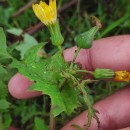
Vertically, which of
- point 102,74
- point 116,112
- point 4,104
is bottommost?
point 116,112

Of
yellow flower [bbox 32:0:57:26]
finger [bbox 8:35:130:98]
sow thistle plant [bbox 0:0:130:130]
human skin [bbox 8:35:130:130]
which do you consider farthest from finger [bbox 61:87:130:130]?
yellow flower [bbox 32:0:57:26]

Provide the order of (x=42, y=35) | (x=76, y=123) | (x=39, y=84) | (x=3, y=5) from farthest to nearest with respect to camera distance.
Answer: (x=3, y=5) < (x=42, y=35) < (x=76, y=123) < (x=39, y=84)

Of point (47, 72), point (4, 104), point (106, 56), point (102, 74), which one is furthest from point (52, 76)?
point (106, 56)

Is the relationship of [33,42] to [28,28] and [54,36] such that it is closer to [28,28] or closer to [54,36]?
[28,28]

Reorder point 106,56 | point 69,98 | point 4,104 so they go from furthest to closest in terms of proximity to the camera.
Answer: point 106,56
point 4,104
point 69,98

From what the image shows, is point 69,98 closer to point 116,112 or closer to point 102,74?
point 102,74

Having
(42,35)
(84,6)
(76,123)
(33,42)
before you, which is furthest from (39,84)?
(84,6)

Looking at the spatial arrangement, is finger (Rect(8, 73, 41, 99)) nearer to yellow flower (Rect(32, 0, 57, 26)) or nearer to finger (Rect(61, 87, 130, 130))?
finger (Rect(61, 87, 130, 130))
